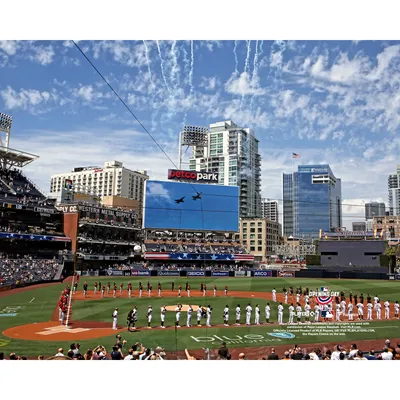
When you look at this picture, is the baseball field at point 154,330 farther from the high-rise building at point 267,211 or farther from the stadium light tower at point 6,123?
the high-rise building at point 267,211

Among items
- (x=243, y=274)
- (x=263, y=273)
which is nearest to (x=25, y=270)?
(x=243, y=274)

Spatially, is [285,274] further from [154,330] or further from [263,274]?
[154,330]

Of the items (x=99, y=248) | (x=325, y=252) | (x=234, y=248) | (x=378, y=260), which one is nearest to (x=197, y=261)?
(x=234, y=248)

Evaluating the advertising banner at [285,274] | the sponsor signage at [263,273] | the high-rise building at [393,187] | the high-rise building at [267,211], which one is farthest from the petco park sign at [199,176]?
the high-rise building at [393,187]

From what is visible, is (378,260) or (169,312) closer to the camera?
(169,312)

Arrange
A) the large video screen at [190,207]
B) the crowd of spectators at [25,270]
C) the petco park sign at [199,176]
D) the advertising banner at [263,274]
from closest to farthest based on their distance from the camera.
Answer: the crowd of spectators at [25,270] → the large video screen at [190,207] → the advertising banner at [263,274] → the petco park sign at [199,176]
